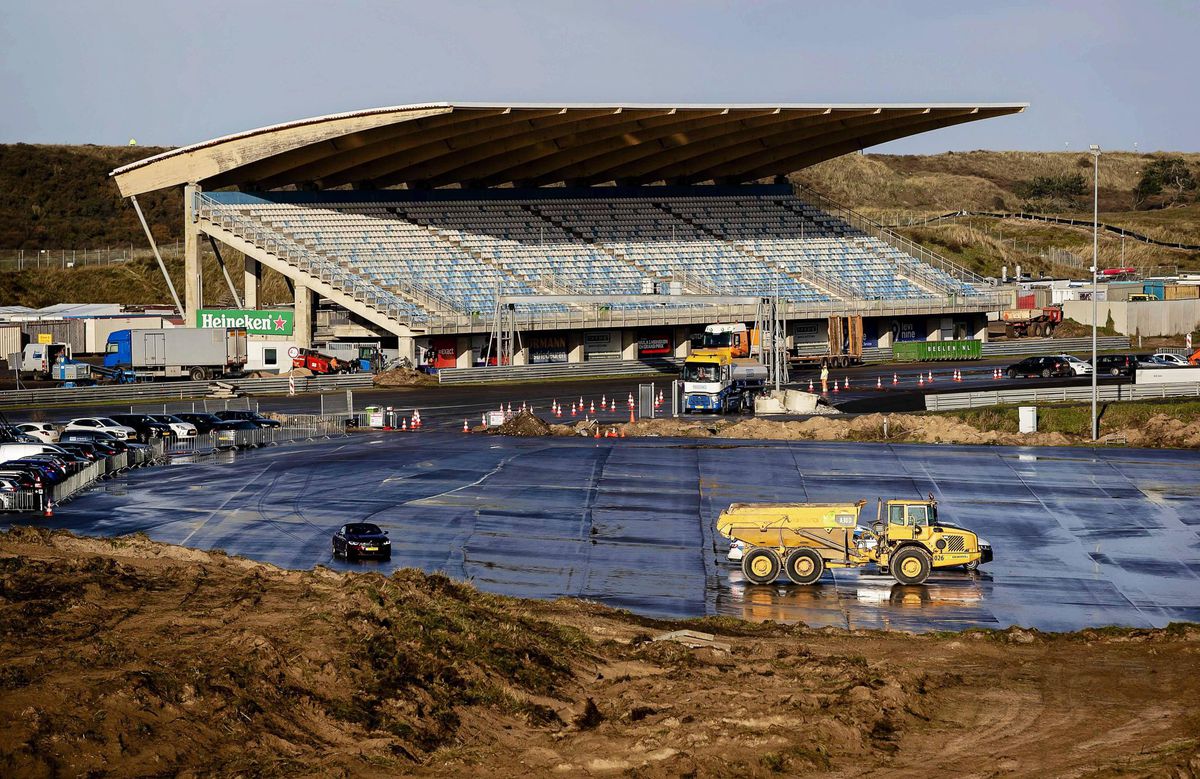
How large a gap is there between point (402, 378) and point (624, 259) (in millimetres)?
25983

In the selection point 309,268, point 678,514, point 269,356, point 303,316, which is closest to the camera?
point 678,514

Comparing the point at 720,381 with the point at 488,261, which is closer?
the point at 720,381

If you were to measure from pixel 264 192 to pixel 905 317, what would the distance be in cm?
4478

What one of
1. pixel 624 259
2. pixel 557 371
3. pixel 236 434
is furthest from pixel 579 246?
pixel 236 434

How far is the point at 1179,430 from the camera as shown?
52.9 meters

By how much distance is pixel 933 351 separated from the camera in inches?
3703

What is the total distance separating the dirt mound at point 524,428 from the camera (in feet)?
191

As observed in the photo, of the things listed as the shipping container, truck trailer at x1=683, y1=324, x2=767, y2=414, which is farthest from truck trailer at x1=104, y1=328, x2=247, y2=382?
the shipping container

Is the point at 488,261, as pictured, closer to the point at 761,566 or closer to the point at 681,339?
the point at 681,339

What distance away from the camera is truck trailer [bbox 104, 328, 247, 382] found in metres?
79.3

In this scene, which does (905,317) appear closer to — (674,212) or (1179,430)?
(674,212)

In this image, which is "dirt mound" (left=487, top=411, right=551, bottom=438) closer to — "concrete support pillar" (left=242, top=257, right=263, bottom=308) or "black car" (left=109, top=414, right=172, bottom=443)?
"black car" (left=109, top=414, right=172, bottom=443)

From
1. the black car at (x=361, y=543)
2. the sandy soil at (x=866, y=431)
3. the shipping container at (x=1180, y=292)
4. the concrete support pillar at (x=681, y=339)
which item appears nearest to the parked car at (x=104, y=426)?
the sandy soil at (x=866, y=431)

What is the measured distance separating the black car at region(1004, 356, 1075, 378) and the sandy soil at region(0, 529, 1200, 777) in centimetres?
4986
